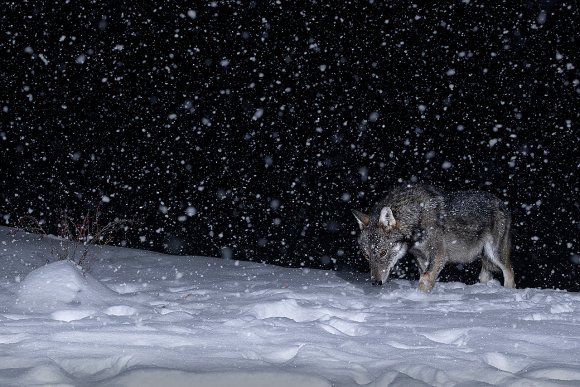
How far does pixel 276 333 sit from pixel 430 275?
3043 mm

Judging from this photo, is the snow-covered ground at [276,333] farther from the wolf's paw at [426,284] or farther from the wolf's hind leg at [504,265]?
the wolf's hind leg at [504,265]

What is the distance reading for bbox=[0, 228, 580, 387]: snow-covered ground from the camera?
3.16 metres

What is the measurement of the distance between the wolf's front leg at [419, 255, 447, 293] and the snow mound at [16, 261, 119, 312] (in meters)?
3.12

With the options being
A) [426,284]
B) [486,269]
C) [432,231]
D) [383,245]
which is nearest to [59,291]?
[383,245]

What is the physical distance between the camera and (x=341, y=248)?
30.1 ft

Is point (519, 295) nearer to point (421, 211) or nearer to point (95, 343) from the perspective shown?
point (421, 211)

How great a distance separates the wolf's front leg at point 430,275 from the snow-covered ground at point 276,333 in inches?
7.5

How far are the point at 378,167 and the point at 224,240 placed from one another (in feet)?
8.41

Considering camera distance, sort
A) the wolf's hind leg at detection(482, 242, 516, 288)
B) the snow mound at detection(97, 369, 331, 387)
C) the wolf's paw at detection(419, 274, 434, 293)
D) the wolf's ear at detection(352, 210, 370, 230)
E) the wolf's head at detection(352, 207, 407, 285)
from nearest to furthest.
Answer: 1. the snow mound at detection(97, 369, 331, 387)
2. the wolf's head at detection(352, 207, 407, 285)
3. the wolf's paw at detection(419, 274, 434, 293)
4. the wolf's ear at detection(352, 210, 370, 230)
5. the wolf's hind leg at detection(482, 242, 516, 288)

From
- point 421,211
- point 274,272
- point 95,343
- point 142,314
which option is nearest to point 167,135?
point 274,272

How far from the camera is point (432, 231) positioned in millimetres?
6848

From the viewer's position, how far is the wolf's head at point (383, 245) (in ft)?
21.6

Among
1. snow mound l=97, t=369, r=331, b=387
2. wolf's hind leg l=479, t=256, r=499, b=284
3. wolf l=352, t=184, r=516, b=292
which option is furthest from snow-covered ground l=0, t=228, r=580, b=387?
wolf's hind leg l=479, t=256, r=499, b=284

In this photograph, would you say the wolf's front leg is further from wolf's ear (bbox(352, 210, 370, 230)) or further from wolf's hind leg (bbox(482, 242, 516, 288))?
wolf's hind leg (bbox(482, 242, 516, 288))
